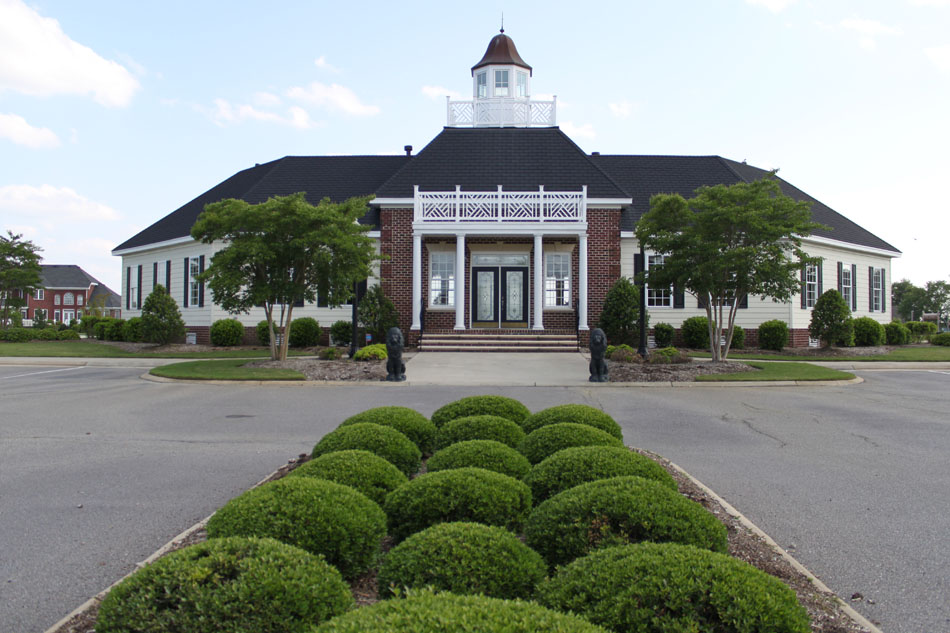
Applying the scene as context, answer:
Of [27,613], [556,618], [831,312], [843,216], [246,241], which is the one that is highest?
[843,216]

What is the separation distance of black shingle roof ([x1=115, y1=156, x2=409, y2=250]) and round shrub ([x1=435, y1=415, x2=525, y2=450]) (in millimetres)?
22450

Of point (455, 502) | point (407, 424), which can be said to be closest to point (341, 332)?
point (407, 424)

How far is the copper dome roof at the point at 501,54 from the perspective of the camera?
30422 mm

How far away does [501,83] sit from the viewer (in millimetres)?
30641

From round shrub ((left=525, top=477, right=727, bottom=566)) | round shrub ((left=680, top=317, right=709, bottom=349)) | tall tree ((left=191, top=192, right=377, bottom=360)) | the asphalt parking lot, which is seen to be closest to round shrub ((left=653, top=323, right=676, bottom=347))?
round shrub ((left=680, top=317, right=709, bottom=349))

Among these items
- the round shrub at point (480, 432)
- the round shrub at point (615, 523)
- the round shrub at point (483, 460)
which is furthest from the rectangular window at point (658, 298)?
the round shrub at point (615, 523)

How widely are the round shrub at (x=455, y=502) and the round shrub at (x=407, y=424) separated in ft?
7.22

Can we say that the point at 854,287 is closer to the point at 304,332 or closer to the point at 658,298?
the point at 658,298

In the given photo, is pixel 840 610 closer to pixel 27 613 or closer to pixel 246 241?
pixel 27 613

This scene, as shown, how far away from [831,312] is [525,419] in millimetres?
21510

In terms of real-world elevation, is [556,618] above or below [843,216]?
below

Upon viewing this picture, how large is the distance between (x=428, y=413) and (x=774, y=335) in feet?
63.2

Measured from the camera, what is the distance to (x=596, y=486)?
12.4 feet

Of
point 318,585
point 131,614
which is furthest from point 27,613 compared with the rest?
point 318,585
